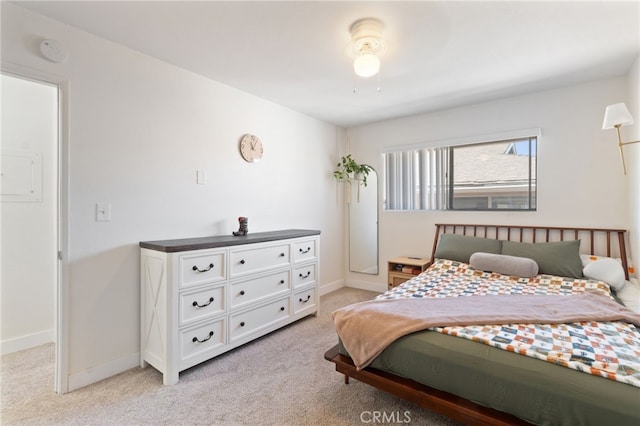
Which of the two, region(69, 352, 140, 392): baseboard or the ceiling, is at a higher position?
the ceiling

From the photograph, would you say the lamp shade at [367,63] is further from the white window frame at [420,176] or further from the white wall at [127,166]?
the white window frame at [420,176]

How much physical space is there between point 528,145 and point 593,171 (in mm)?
643

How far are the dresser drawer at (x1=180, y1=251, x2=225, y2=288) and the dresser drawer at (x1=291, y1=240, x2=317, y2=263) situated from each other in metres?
0.89

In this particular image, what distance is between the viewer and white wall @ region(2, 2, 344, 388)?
205 cm

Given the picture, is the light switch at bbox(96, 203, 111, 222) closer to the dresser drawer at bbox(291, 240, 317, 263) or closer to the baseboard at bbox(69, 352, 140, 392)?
the baseboard at bbox(69, 352, 140, 392)

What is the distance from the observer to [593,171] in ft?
9.62

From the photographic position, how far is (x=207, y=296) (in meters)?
2.34

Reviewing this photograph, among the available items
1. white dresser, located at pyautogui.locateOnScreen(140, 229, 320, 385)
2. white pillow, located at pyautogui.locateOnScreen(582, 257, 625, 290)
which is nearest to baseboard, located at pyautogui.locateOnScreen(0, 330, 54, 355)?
white dresser, located at pyautogui.locateOnScreen(140, 229, 320, 385)

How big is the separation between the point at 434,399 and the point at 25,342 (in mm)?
3420

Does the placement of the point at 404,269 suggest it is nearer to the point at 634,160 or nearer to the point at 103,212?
the point at 634,160

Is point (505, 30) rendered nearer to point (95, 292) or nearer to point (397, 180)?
point (397, 180)

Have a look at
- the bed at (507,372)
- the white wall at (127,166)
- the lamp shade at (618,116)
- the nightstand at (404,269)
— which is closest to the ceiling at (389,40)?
the white wall at (127,166)

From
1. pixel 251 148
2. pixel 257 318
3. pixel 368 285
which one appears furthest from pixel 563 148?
pixel 257 318

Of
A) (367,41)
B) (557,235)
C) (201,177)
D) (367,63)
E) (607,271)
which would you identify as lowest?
(607,271)
